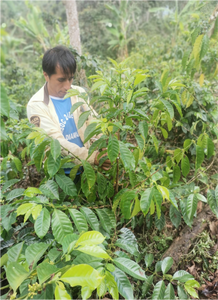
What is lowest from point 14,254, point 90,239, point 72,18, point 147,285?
point 147,285

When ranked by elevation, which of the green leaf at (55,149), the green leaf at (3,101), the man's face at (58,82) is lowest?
the green leaf at (55,149)

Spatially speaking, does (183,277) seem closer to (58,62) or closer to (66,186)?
(66,186)

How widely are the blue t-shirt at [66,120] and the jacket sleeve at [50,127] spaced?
11cm

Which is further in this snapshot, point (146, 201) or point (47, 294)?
point (146, 201)

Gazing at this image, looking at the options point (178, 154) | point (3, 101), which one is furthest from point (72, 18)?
point (3, 101)

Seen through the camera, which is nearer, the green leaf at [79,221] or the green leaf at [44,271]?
the green leaf at [44,271]

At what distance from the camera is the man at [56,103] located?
117 cm

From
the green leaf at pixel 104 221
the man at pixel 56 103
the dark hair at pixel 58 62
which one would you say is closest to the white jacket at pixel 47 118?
the man at pixel 56 103

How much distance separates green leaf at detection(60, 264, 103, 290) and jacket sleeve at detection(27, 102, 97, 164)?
718mm

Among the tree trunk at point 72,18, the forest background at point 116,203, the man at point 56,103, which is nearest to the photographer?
the forest background at point 116,203

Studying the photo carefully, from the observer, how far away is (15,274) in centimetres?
49

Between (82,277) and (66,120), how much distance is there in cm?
106

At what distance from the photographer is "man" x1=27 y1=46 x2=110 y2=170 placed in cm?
117

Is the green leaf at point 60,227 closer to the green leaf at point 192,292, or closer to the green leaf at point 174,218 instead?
the green leaf at point 192,292
